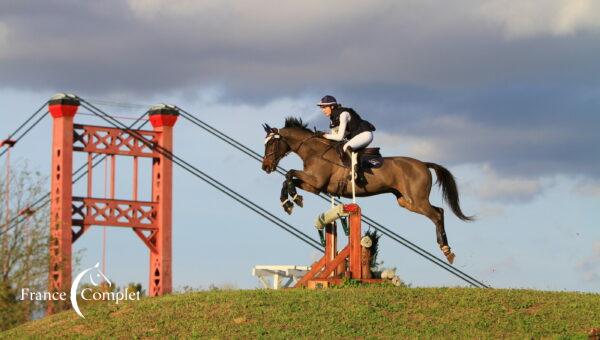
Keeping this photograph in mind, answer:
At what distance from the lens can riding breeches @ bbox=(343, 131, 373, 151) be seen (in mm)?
27266

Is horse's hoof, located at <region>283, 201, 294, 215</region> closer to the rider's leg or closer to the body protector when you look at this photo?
the rider's leg

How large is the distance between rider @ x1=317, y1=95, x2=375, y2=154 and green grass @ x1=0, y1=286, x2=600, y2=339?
10.5 feet

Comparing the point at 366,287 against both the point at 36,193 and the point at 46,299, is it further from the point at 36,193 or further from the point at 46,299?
the point at 36,193

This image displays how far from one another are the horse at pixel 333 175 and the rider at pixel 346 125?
0.30m


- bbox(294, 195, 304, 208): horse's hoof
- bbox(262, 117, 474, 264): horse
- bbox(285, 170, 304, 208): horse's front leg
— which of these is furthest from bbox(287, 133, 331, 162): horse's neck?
bbox(294, 195, 304, 208): horse's hoof

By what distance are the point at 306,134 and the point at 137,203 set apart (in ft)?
86.7

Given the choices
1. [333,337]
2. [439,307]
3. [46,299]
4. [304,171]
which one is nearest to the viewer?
[333,337]

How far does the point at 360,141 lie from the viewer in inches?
1077

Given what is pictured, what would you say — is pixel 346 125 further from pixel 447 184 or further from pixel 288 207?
pixel 447 184

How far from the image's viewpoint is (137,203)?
2095 inches

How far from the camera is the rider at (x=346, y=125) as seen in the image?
1080 inches

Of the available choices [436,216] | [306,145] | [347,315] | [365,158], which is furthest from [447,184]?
[347,315]

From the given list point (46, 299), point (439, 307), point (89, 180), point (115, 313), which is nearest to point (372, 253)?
point (439, 307)

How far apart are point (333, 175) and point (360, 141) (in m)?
0.93
